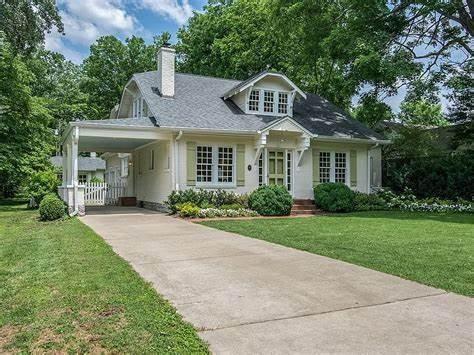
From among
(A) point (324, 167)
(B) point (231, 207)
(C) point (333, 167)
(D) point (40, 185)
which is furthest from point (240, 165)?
(D) point (40, 185)

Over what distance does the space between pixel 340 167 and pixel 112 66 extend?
28576 millimetres

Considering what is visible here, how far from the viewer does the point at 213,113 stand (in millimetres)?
18016

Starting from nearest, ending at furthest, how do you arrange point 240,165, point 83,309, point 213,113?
point 83,309 → point 240,165 → point 213,113

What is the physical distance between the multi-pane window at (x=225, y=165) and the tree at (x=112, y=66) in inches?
1007

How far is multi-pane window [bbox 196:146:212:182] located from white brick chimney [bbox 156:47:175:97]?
3.14m

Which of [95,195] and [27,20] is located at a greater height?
[27,20]

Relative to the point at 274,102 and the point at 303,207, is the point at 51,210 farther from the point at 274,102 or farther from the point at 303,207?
the point at 274,102

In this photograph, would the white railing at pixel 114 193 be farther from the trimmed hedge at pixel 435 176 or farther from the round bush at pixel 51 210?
the trimmed hedge at pixel 435 176

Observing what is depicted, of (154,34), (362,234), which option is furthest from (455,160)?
(154,34)

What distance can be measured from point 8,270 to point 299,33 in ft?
61.8

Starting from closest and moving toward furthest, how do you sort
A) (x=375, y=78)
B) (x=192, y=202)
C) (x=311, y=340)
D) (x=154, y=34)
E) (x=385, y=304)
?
(x=311, y=340) < (x=385, y=304) < (x=192, y=202) < (x=375, y=78) < (x=154, y=34)

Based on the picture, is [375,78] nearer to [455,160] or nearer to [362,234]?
[455,160]

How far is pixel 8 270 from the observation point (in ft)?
21.2

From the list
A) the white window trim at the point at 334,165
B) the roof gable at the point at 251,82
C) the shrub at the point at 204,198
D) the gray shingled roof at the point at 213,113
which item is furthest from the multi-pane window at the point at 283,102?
the shrub at the point at 204,198
